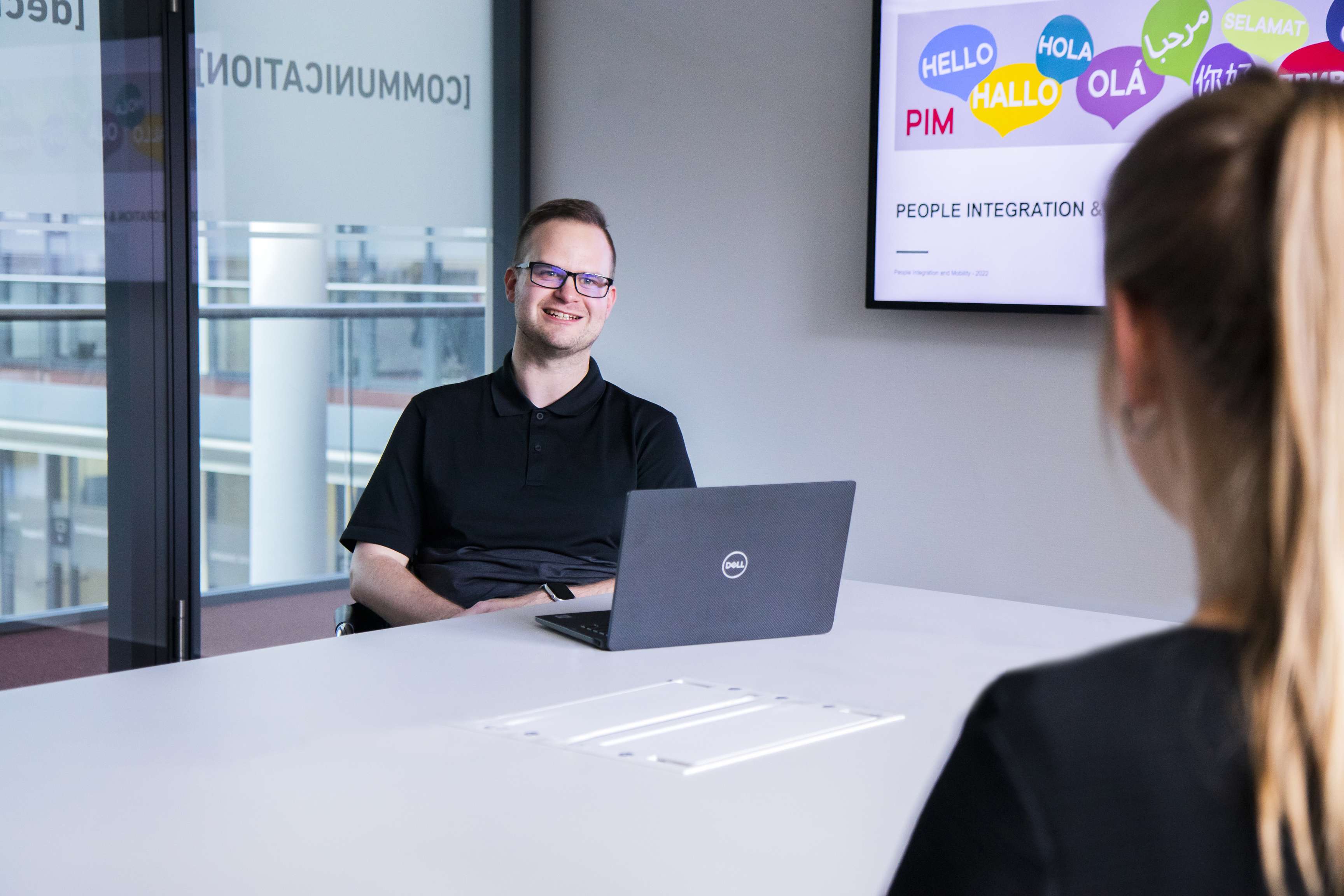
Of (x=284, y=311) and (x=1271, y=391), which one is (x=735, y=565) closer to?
(x=1271, y=391)

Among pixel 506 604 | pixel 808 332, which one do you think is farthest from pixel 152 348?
pixel 808 332

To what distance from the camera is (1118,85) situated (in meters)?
3.12

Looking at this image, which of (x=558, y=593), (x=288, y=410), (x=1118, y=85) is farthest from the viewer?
→ (x=288, y=410)

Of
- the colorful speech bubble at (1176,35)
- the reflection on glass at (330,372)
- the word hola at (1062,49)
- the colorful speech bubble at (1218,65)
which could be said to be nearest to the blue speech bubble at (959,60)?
the word hola at (1062,49)

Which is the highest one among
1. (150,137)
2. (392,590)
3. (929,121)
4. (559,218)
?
(929,121)

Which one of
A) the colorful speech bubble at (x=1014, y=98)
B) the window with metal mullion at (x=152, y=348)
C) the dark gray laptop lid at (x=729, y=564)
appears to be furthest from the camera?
the colorful speech bubble at (x=1014, y=98)

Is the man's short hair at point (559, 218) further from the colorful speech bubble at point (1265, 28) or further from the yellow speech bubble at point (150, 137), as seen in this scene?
the colorful speech bubble at point (1265, 28)

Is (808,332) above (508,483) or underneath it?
above

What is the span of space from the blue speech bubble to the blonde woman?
2.84 metres

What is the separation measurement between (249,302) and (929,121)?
182 centimetres

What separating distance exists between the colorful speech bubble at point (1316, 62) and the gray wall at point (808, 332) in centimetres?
74

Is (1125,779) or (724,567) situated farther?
(724,567)

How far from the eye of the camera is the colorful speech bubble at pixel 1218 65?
2.98 meters

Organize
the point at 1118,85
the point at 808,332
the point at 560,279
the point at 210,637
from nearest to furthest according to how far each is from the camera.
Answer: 1. the point at 560,279
2. the point at 1118,85
3. the point at 210,637
4. the point at 808,332
